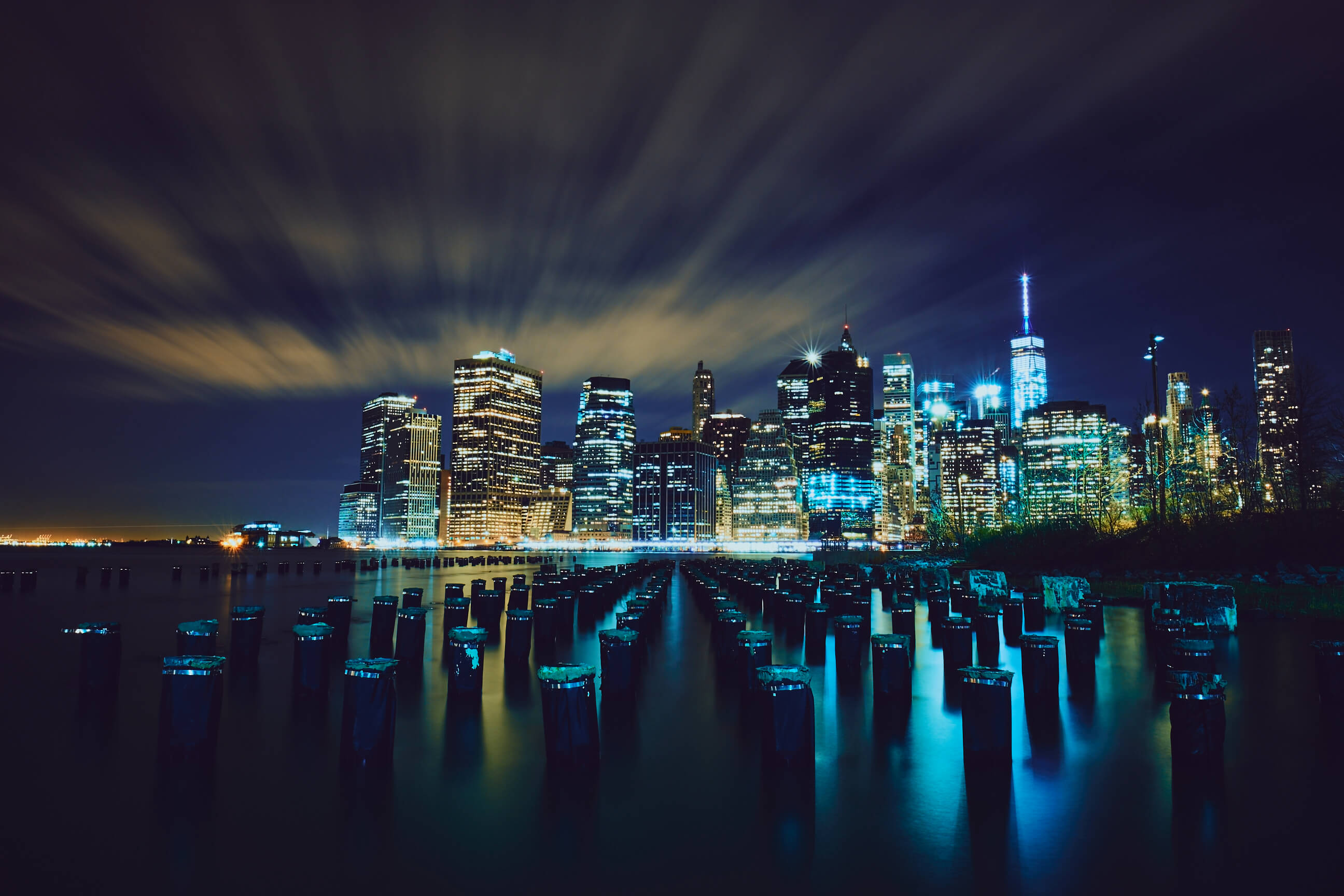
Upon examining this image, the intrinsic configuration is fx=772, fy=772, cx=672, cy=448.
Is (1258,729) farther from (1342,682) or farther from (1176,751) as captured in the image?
(1176,751)

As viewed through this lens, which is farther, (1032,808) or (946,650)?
(946,650)

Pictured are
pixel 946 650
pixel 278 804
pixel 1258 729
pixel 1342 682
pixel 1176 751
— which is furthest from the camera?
pixel 946 650

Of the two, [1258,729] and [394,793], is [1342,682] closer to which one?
[1258,729]

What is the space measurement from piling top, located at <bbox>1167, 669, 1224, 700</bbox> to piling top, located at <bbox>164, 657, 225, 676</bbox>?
7.84 metres

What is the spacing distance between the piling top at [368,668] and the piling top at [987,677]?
4.77m

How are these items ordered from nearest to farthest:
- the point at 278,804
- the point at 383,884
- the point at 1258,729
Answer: the point at 383,884 → the point at 278,804 → the point at 1258,729

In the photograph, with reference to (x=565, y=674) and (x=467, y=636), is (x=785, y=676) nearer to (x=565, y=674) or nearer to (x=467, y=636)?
(x=565, y=674)

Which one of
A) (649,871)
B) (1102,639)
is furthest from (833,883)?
(1102,639)

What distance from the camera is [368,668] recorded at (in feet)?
20.8

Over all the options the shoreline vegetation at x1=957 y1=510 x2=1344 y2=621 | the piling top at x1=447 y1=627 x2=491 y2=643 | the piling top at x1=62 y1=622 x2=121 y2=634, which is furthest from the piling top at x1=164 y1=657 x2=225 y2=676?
the shoreline vegetation at x1=957 y1=510 x2=1344 y2=621

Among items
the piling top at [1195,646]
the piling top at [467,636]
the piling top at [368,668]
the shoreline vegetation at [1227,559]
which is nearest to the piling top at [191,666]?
the piling top at [368,668]

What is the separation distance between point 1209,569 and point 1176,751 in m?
22.0

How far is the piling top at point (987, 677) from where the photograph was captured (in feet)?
20.6

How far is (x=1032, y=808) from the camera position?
549 cm
